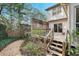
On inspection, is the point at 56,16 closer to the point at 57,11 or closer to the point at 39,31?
the point at 57,11

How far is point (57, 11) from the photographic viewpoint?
287 cm

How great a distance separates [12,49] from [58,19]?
0.69 metres

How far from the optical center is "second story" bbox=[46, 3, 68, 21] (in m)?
2.84

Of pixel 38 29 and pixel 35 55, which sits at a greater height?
pixel 38 29

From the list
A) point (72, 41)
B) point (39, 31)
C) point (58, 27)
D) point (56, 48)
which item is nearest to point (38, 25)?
point (39, 31)

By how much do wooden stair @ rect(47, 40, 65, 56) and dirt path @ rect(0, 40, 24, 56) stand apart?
370 millimetres

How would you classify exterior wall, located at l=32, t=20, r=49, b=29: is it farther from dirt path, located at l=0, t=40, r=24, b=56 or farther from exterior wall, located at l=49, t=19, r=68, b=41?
dirt path, located at l=0, t=40, r=24, b=56

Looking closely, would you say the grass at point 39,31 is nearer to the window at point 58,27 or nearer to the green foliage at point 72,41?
the window at point 58,27

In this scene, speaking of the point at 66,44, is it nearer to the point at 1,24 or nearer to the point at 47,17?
the point at 47,17

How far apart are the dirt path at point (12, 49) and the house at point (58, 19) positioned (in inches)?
17.6

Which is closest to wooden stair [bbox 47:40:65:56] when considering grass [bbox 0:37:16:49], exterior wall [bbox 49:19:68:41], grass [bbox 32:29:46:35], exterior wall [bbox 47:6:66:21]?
exterior wall [bbox 49:19:68:41]

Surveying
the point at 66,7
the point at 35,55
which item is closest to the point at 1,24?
the point at 35,55

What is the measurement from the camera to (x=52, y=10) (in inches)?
113

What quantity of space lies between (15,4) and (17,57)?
673mm
